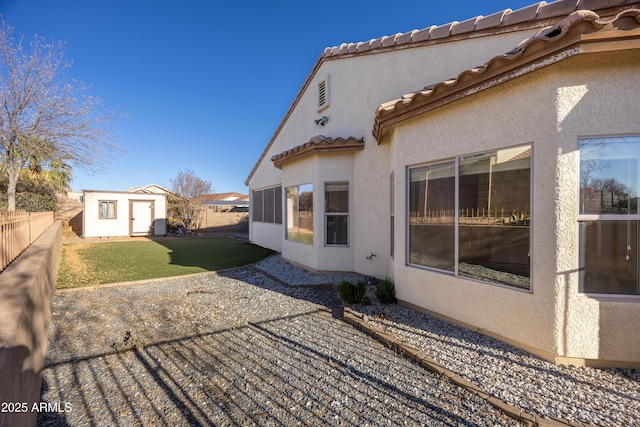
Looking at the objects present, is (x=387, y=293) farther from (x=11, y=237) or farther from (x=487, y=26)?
(x=11, y=237)

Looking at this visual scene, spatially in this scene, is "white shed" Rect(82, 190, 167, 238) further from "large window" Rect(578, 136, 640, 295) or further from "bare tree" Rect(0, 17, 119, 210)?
"large window" Rect(578, 136, 640, 295)

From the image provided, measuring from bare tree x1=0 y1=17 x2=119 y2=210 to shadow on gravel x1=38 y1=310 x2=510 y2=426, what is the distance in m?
17.9

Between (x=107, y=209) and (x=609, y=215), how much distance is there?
26.4 metres

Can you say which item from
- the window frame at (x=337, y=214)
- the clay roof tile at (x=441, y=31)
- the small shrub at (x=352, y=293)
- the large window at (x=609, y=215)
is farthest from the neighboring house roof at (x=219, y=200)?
the large window at (x=609, y=215)

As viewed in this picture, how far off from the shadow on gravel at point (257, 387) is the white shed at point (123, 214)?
20864 mm

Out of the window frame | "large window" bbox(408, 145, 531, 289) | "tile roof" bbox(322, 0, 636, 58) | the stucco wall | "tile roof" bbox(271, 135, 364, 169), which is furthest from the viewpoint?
the window frame

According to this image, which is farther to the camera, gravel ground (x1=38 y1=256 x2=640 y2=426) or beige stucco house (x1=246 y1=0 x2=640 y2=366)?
beige stucco house (x1=246 y1=0 x2=640 y2=366)

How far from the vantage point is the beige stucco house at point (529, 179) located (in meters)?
3.56

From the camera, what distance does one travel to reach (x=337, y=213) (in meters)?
8.90

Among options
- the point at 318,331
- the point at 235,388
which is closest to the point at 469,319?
the point at 318,331

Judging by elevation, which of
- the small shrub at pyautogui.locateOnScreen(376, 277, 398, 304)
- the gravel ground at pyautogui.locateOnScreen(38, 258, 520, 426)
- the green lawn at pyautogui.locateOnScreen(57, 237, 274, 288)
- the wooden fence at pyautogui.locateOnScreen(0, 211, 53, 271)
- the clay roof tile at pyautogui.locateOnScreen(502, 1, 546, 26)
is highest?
the clay roof tile at pyautogui.locateOnScreen(502, 1, 546, 26)

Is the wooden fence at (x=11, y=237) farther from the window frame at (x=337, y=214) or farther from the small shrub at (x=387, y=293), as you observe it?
the window frame at (x=337, y=214)

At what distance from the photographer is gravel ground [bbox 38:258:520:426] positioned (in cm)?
292

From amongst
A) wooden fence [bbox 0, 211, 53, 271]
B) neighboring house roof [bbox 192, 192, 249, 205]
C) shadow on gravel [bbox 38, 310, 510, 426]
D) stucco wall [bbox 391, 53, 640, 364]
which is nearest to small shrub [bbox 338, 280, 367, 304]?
shadow on gravel [bbox 38, 310, 510, 426]
